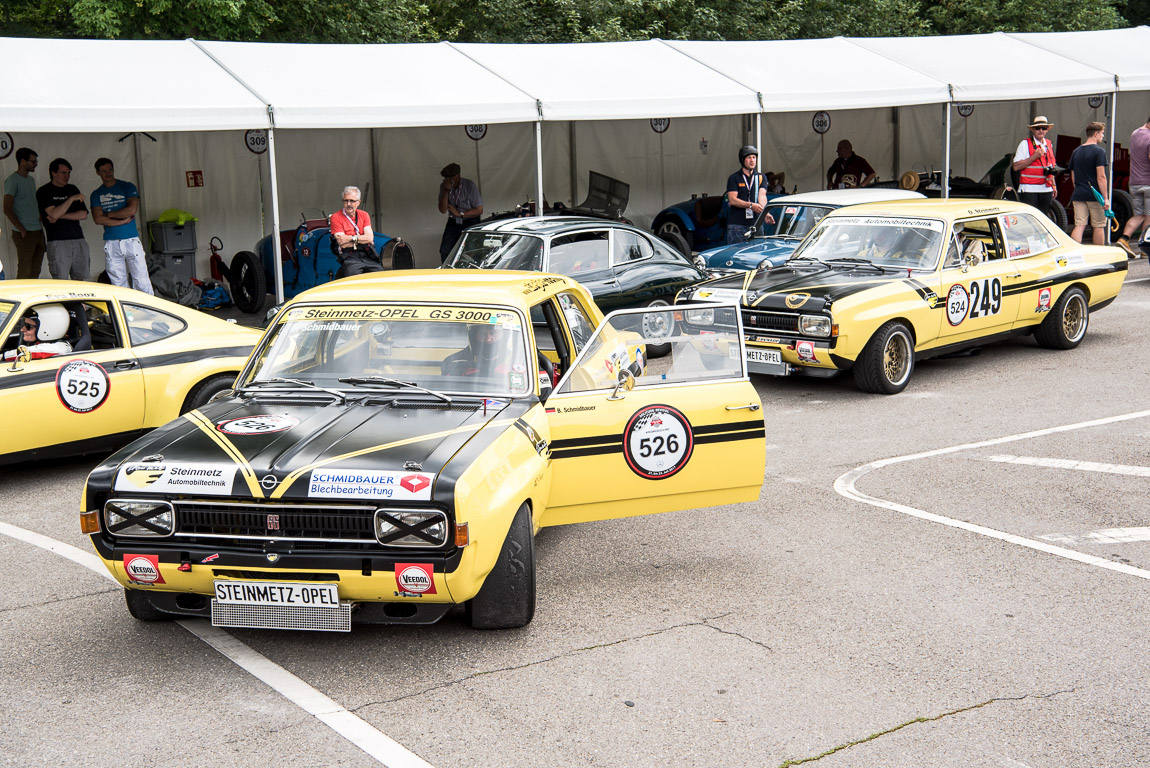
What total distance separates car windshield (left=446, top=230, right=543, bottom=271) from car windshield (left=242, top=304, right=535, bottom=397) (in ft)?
17.4

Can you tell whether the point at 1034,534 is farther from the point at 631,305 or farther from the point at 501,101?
the point at 501,101

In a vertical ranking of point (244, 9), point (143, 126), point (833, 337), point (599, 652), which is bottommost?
point (599, 652)

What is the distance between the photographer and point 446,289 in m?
6.19

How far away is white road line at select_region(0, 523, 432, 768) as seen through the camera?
4180mm

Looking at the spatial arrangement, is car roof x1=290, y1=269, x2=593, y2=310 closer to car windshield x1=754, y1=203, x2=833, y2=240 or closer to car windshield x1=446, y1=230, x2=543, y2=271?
car windshield x1=446, y1=230, x2=543, y2=271

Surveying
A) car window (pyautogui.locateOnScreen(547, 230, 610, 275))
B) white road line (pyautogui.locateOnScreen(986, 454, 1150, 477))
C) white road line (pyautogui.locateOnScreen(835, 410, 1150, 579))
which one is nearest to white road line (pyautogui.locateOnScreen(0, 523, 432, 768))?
white road line (pyautogui.locateOnScreen(835, 410, 1150, 579))

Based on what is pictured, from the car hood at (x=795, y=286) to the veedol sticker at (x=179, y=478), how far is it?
5.88 meters

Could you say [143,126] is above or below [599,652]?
above

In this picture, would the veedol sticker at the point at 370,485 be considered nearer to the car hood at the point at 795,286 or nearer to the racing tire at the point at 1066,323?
the car hood at the point at 795,286

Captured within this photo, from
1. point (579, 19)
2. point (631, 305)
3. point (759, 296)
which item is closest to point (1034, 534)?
point (759, 296)

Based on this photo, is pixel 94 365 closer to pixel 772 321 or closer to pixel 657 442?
pixel 657 442

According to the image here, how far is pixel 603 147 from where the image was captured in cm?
2100

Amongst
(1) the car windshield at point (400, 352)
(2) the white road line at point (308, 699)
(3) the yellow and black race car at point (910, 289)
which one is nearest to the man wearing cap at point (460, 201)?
(3) the yellow and black race car at point (910, 289)

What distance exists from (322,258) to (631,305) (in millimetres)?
4250
